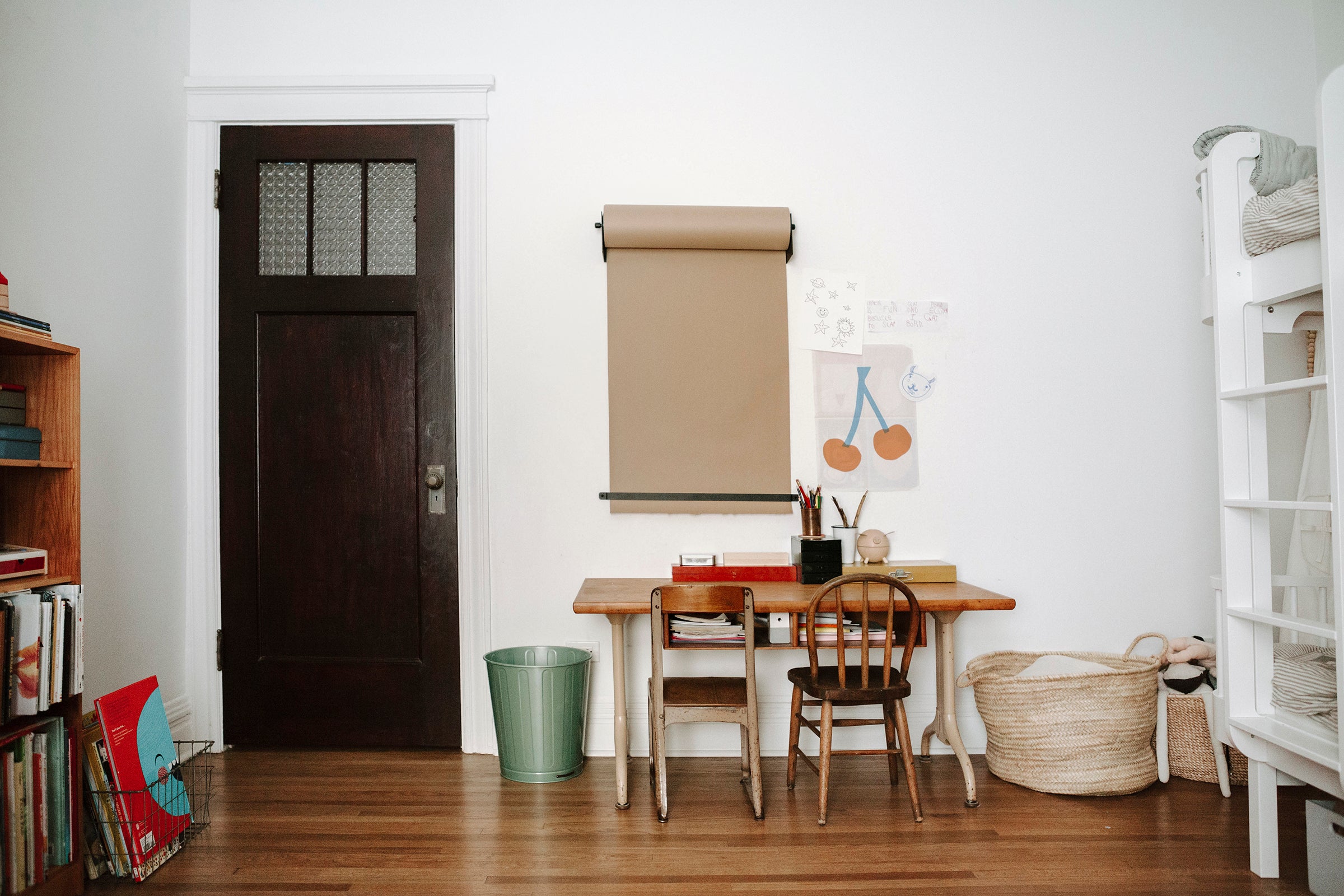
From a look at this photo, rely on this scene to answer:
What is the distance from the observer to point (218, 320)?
3.39 m

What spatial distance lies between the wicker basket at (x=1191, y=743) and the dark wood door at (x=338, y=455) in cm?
273

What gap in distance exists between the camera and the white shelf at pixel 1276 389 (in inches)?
80.8

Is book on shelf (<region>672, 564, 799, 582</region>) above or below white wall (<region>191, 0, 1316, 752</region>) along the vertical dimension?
below

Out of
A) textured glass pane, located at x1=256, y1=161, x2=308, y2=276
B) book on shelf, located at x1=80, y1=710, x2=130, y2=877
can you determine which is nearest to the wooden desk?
book on shelf, located at x1=80, y1=710, x2=130, y2=877

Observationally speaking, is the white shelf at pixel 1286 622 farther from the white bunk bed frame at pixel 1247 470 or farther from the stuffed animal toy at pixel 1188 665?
the stuffed animal toy at pixel 1188 665

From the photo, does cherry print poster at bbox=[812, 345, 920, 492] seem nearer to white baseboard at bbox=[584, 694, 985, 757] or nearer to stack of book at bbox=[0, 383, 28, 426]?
white baseboard at bbox=[584, 694, 985, 757]

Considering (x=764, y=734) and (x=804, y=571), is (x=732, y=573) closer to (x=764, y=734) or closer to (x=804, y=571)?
(x=804, y=571)

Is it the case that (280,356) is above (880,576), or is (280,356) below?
above

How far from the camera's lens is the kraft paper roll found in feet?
10.6

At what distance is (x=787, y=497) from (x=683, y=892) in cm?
154

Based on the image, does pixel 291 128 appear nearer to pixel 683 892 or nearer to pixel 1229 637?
pixel 683 892

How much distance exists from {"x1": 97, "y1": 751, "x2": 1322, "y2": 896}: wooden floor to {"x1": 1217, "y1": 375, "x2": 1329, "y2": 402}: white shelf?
132 centimetres

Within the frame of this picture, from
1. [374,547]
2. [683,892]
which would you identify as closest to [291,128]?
[374,547]

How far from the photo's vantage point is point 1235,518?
237cm
